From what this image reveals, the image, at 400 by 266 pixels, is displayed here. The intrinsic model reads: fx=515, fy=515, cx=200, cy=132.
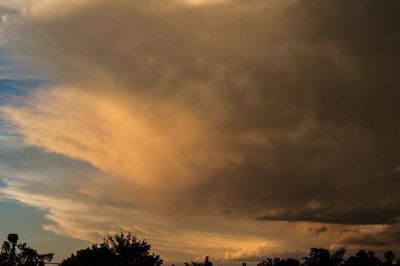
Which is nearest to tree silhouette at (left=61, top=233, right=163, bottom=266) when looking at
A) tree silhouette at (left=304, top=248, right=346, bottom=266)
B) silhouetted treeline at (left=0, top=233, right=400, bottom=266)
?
silhouetted treeline at (left=0, top=233, right=400, bottom=266)

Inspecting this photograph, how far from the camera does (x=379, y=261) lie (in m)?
97.4

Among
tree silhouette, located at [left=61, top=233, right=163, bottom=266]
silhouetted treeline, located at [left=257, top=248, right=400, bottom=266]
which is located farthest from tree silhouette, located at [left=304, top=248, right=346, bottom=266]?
tree silhouette, located at [left=61, top=233, right=163, bottom=266]

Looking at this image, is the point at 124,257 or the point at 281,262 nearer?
the point at 124,257

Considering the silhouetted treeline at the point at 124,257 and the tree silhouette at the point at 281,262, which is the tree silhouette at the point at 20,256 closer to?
the silhouetted treeline at the point at 124,257

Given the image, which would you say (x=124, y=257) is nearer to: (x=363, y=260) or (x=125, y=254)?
(x=125, y=254)

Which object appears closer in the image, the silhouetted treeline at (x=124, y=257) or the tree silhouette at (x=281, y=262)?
the silhouetted treeline at (x=124, y=257)

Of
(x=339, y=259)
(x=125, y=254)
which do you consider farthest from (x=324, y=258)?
(x=125, y=254)

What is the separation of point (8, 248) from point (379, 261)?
6622 cm

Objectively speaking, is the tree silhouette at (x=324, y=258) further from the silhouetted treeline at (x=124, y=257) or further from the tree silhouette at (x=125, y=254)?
the tree silhouette at (x=125, y=254)

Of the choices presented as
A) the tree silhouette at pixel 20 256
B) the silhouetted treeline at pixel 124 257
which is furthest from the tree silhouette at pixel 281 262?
the tree silhouette at pixel 20 256

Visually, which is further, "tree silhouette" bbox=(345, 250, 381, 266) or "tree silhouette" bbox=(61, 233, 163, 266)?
"tree silhouette" bbox=(345, 250, 381, 266)

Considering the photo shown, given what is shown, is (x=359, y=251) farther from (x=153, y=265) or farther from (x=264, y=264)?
(x=153, y=265)

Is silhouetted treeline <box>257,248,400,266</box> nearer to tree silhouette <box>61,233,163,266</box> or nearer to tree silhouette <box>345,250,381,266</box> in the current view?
tree silhouette <box>345,250,381,266</box>

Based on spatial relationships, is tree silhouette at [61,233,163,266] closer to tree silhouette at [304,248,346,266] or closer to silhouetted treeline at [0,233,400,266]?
silhouetted treeline at [0,233,400,266]
